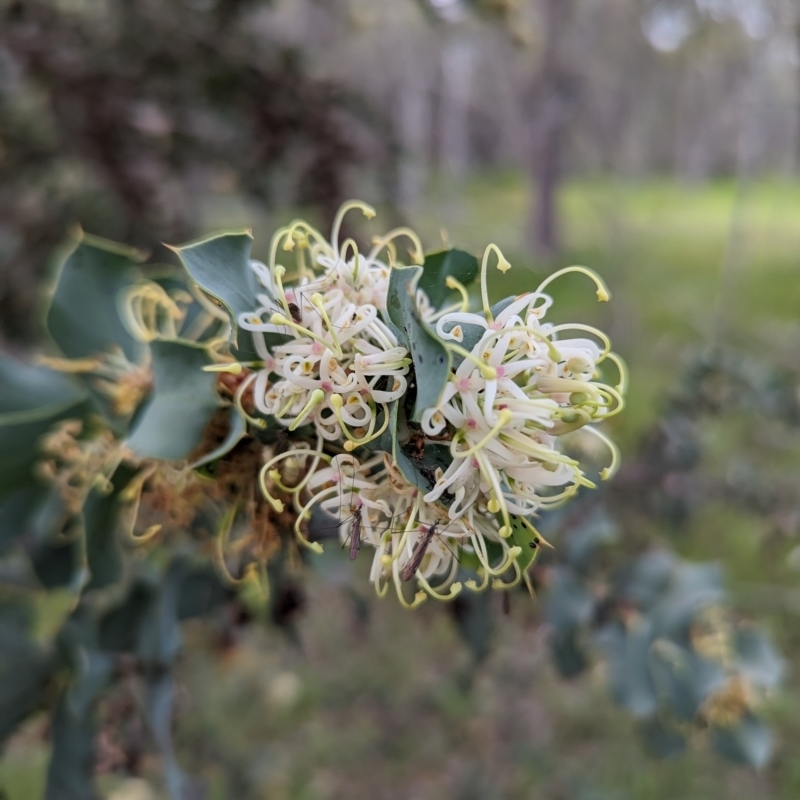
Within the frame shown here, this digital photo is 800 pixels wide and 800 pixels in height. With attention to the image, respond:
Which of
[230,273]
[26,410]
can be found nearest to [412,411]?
[230,273]

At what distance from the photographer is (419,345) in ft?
1.16

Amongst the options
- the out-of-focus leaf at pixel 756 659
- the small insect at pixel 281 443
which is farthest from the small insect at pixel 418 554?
the out-of-focus leaf at pixel 756 659

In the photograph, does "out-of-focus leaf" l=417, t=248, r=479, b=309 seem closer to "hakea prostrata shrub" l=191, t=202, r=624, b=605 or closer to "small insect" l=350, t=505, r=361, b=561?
"hakea prostrata shrub" l=191, t=202, r=624, b=605

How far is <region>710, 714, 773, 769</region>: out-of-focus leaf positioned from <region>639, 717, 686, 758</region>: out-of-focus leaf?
47 millimetres

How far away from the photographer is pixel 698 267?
515 cm

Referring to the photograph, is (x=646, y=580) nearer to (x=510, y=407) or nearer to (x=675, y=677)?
(x=675, y=677)

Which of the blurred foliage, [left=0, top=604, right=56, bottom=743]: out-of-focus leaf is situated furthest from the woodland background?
[left=0, top=604, right=56, bottom=743]: out-of-focus leaf

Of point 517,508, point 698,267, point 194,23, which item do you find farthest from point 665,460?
point 698,267

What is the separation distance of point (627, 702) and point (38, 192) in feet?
4.71

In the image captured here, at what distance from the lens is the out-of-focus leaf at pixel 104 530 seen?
1.84 ft

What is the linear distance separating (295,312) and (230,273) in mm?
46

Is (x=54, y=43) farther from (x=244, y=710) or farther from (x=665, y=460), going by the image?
(x=244, y=710)

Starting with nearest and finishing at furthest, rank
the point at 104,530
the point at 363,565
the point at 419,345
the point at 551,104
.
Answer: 1. the point at 419,345
2. the point at 104,530
3. the point at 363,565
4. the point at 551,104

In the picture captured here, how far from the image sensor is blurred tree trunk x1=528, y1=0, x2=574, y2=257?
3.37m
